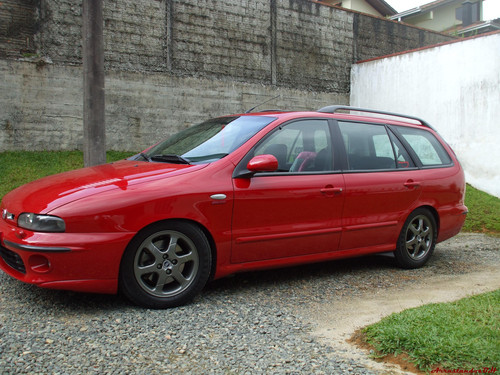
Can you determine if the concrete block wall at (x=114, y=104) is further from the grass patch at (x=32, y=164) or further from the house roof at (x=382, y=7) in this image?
the house roof at (x=382, y=7)

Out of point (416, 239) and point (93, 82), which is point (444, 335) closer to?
point (416, 239)

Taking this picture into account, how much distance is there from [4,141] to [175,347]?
26.5 ft

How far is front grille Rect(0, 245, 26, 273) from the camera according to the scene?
12.7 ft

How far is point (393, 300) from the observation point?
14.7ft

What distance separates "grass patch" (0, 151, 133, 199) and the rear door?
5940 mm

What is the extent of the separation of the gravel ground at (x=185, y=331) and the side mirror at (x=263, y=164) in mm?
1080

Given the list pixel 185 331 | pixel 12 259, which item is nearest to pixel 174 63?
pixel 12 259

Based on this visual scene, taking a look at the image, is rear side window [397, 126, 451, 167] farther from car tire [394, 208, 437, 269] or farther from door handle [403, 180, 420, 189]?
car tire [394, 208, 437, 269]

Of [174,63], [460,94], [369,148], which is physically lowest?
[369,148]

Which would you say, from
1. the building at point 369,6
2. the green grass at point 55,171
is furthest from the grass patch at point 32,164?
the building at point 369,6

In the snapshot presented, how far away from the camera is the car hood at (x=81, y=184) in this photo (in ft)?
12.5

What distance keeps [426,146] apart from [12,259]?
4550mm

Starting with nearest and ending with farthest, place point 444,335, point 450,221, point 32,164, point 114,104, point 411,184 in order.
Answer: point 444,335
point 411,184
point 450,221
point 32,164
point 114,104

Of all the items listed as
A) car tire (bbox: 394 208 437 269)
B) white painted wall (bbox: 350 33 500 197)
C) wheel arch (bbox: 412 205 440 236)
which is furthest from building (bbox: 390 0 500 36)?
car tire (bbox: 394 208 437 269)
